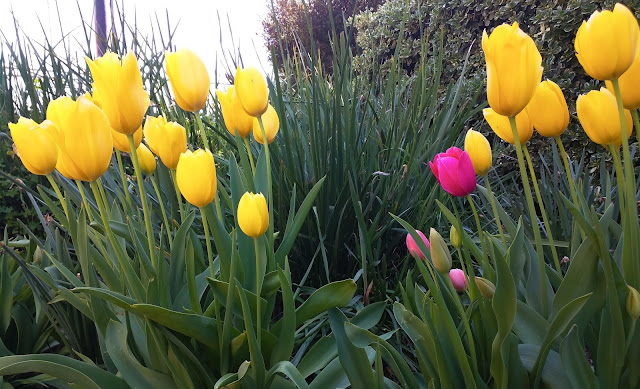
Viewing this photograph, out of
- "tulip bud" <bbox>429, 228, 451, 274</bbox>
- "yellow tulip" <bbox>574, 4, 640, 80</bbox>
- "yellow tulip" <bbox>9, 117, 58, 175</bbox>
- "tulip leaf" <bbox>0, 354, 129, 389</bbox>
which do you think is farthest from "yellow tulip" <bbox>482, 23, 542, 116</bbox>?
"tulip leaf" <bbox>0, 354, 129, 389</bbox>

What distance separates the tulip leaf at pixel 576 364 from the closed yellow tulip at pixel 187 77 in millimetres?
744

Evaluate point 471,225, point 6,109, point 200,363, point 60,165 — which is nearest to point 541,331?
point 200,363

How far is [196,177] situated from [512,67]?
0.51m

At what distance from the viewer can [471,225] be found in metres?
2.04

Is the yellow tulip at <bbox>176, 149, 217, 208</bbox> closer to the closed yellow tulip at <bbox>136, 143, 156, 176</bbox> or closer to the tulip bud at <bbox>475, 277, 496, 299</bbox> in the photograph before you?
the closed yellow tulip at <bbox>136, 143, 156, 176</bbox>

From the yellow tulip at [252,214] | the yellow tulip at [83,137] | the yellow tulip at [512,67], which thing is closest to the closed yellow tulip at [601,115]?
the yellow tulip at [512,67]

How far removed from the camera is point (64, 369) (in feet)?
2.64

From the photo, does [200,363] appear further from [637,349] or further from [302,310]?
[637,349]

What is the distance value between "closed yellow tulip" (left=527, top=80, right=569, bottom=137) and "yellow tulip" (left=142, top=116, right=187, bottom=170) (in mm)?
649

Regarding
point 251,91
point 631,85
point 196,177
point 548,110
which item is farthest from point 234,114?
point 631,85

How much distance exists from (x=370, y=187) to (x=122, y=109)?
998 millimetres

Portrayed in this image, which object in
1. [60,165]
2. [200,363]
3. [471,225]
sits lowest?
[471,225]

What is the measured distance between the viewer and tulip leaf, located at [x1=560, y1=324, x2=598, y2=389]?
2.15 feet

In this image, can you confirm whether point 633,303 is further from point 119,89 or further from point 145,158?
point 145,158
